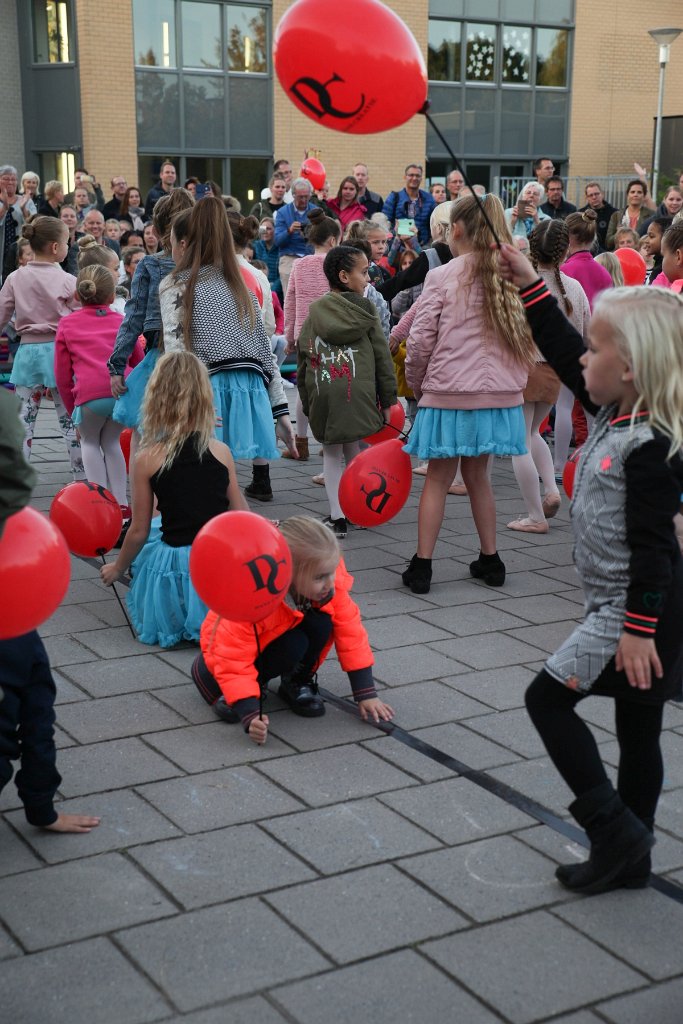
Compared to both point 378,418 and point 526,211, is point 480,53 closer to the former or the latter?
point 526,211

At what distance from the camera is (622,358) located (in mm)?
3014

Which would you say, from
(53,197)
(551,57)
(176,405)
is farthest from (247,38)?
(176,405)

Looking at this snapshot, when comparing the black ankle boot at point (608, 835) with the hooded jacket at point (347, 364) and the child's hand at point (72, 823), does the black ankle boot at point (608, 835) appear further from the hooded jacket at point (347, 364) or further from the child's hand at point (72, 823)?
the hooded jacket at point (347, 364)

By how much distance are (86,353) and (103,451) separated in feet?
2.24

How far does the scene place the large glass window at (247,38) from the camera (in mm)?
23562

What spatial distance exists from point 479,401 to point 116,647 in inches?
86.5

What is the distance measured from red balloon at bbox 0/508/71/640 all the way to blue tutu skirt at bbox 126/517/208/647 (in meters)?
2.12

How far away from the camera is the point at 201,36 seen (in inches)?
918

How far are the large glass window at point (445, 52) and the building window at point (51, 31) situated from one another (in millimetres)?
7835

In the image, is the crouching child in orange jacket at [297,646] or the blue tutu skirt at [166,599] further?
the blue tutu skirt at [166,599]

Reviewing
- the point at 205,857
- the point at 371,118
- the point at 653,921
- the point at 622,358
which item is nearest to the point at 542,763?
the point at 653,921

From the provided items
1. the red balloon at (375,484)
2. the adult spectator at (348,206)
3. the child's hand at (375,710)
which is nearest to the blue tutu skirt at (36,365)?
the red balloon at (375,484)

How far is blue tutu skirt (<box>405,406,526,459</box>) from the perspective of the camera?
19.6ft

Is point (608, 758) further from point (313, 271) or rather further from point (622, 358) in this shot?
point (313, 271)
